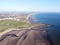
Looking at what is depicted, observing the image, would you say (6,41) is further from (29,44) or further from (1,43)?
(29,44)

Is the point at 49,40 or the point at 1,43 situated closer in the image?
the point at 1,43

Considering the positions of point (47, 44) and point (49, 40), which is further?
point (49, 40)

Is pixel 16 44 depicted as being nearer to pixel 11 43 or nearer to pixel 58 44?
pixel 11 43

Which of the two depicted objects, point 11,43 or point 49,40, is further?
point 49,40

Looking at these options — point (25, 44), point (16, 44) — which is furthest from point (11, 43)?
point (25, 44)

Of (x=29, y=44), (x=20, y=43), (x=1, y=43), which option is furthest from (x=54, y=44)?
(x=1, y=43)

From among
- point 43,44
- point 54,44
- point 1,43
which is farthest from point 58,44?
point 1,43

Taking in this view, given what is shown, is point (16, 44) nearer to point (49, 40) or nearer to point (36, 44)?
point (36, 44)
